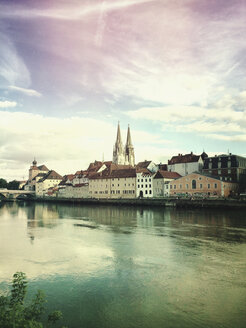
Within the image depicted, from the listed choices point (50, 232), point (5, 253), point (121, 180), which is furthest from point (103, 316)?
point (121, 180)

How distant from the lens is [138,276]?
642 inches

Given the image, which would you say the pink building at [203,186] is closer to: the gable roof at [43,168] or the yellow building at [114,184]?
the yellow building at [114,184]

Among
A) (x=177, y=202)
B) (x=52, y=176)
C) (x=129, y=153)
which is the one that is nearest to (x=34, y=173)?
(x=52, y=176)

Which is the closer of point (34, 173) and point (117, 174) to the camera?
point (117, 174)

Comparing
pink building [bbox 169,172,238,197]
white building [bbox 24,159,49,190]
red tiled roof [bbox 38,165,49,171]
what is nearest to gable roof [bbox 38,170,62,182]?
white building [bbox 24,159,49,190]

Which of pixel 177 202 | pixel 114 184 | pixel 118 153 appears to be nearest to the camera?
pixel 177 202

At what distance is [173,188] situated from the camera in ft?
249

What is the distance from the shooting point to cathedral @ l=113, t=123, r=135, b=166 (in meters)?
138

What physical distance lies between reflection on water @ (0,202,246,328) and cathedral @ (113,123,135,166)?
109477 millimetres

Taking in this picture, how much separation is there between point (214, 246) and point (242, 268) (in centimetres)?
608

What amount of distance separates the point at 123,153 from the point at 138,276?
125 meters

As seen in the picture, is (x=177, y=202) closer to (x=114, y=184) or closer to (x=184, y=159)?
(x=184, y=159)

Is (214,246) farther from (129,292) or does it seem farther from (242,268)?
(129,292)

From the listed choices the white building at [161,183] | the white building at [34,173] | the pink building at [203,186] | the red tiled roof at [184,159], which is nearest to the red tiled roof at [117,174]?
the white building at [161,183]
